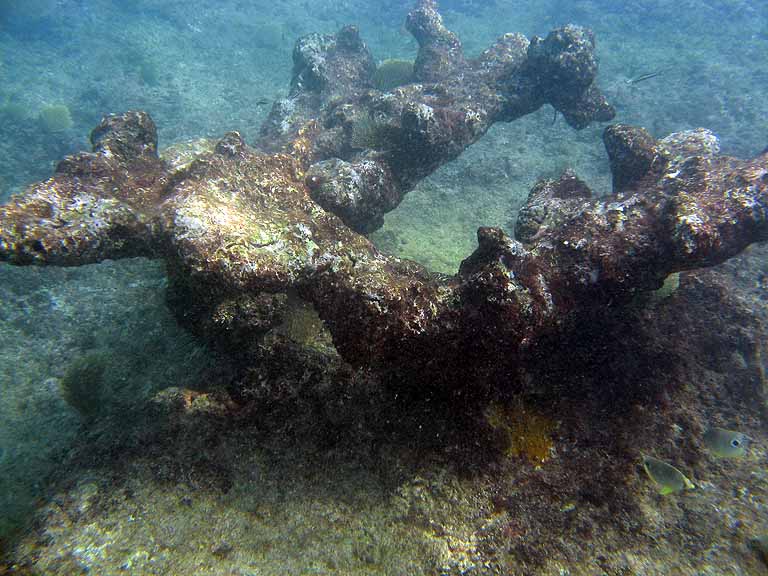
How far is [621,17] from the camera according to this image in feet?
59.6

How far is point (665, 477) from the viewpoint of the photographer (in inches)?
113

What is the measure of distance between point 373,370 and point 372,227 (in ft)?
12.3

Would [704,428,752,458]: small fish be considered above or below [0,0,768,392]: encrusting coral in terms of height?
below

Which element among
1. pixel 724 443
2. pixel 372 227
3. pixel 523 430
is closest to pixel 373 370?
pixel 523 430

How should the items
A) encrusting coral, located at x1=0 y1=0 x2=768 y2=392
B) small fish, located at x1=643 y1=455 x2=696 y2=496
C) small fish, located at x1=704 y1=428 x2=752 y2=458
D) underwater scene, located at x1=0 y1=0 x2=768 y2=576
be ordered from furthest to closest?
encrusting coral, located at x1=0 y1=0 x2=768 y2=392
small fish, located at x1=704 y1=428 x2=752 y2=458
small fish, located at x1=643 y1=455 x2=696 y2=496
underwater scene, located at x1=0 y1=0 x2=768 y2=576

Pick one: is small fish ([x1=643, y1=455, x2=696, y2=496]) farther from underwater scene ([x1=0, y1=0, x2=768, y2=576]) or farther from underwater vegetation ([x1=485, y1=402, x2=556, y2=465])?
underwater vegetation ([x1=485, y1=402, x2=556, y2=465])

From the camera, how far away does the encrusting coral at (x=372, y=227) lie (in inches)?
131

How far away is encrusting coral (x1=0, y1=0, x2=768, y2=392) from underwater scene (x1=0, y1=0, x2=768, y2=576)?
31 millimetres

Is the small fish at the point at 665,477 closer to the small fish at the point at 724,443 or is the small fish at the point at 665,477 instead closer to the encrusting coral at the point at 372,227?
the small fish at the point at 724,443

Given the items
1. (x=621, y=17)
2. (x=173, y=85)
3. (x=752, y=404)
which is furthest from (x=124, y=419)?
(x=621, y=17)

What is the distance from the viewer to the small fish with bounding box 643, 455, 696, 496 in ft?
9.31

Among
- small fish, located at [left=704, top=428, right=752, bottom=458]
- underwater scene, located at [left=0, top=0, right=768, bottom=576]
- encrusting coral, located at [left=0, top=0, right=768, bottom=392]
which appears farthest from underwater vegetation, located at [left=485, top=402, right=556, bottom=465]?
small fish, located at [left=704, top=428, right=752, bottom=458]

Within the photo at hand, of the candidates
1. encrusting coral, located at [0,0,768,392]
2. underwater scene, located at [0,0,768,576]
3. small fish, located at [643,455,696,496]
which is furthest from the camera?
encrusting coral, located at [0,0,768,392]

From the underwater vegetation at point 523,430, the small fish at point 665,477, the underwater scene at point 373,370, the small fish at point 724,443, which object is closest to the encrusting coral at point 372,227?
the underwater scene at point 373,370
